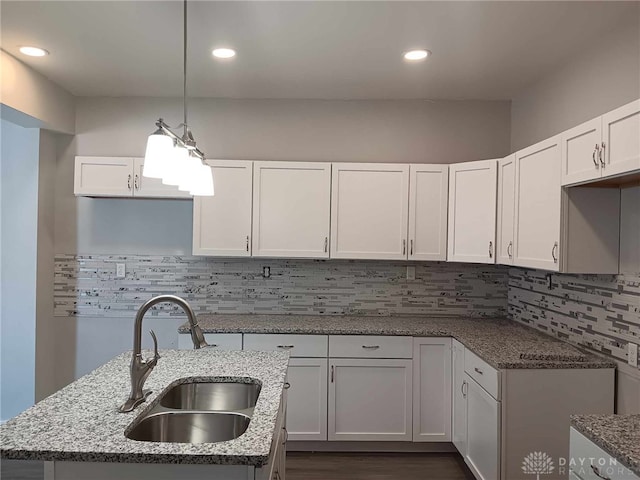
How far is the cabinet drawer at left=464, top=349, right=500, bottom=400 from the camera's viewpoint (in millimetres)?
2537

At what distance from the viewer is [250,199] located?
3.58m

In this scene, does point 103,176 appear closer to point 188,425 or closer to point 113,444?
point 188,425

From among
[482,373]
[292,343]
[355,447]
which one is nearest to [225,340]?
[292,343]

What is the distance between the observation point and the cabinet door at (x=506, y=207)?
303 cm

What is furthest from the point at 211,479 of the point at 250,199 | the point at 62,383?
the point at 62,383

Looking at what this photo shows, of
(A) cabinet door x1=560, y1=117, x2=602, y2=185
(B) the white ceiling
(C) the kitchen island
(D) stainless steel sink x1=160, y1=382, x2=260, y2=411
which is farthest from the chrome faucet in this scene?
(A) cabinet door x1=560, y1=117, x2=602, y2=185

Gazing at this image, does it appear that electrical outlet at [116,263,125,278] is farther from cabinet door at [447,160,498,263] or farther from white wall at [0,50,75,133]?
cabinet door at [447,160,498,263]

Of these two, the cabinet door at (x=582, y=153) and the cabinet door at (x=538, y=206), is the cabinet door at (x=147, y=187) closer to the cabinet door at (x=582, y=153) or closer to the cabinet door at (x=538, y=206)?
the cabinet door at (x=538, y=206)

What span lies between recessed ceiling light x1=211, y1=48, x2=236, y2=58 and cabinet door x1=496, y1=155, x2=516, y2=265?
1809 mm

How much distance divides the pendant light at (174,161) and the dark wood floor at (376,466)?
205 centimetres

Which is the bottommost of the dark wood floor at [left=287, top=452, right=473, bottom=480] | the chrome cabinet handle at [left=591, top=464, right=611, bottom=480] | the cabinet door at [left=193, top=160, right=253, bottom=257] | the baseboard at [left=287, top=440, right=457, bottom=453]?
the dark wood floor at [left=287, top=452, right=473, bottom=480]

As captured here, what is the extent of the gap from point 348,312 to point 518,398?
1.63 metres

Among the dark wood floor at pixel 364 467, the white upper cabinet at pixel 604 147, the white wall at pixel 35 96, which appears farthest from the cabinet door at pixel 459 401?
the white wall at pixel 35 96

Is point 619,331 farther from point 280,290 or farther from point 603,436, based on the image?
point 280,290
